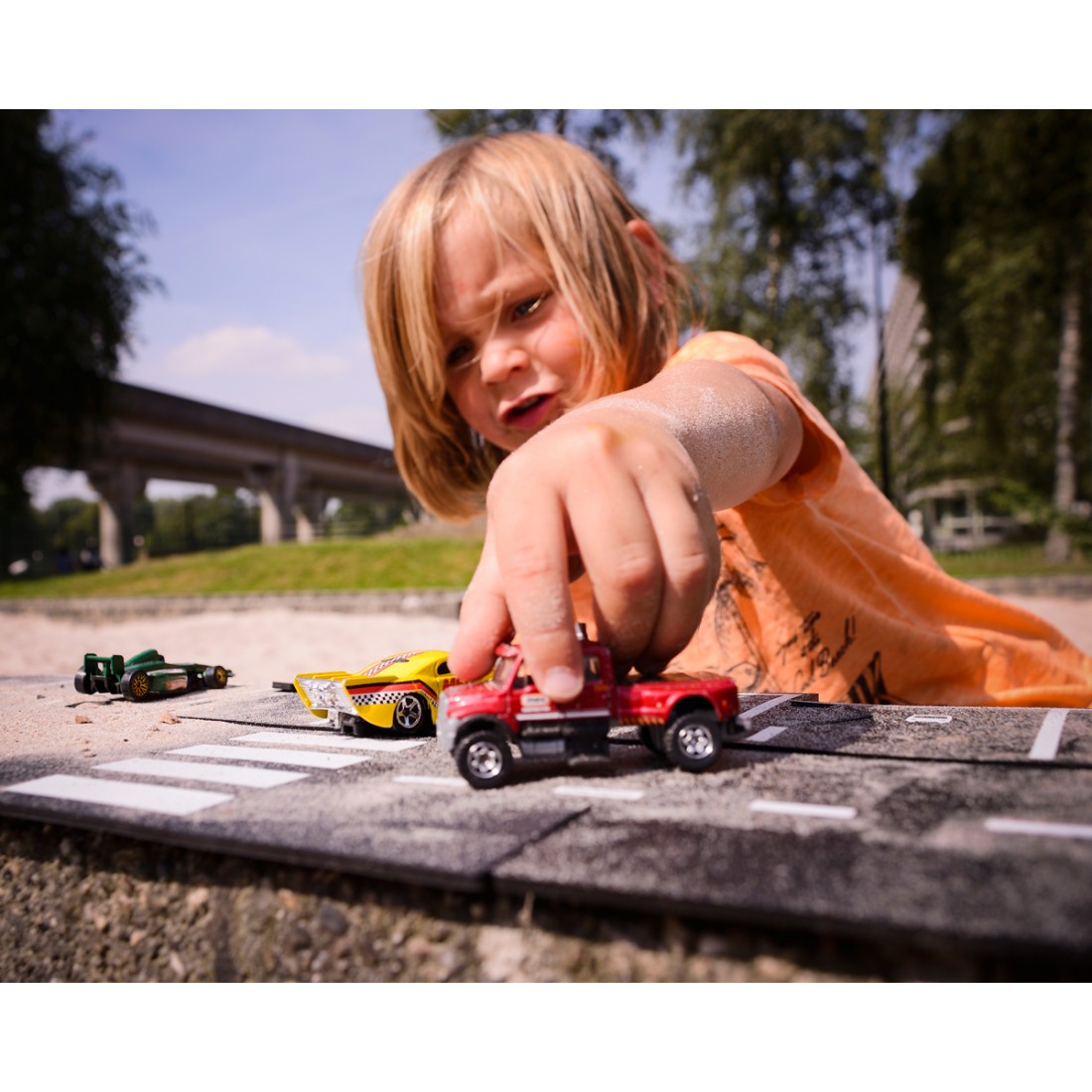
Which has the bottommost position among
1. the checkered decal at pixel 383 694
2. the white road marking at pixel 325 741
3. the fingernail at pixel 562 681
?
the white road marking at pixel 325 741

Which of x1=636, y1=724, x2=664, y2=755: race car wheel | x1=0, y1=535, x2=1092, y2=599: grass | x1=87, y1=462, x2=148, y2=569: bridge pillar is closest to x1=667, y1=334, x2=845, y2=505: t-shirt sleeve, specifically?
x1=636, y1=724, x2=664, y2=755: race car wheel

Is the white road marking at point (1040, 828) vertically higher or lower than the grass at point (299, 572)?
lower

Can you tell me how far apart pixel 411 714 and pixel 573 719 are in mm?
337

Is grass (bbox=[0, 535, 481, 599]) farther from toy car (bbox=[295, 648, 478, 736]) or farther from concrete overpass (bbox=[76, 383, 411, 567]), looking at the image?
toy car (bbox=[295, 648, 478, 736])

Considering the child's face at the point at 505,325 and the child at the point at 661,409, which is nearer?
the child at the point at 661,409

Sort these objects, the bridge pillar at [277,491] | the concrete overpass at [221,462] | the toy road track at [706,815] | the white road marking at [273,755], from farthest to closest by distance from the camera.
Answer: the bridge pillar at [277,491], the concrete overpass at [221,462], the white road marking at [273,755], the toy road track at [706,815]

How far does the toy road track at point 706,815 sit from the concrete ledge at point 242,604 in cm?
499

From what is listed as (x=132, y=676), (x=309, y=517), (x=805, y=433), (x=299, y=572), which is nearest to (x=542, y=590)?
(x=805, y=433)

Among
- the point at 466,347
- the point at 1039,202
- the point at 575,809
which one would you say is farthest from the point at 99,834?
the point at 1039,202

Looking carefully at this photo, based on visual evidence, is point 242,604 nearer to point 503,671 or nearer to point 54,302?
point 54,302

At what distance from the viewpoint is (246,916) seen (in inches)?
25.7

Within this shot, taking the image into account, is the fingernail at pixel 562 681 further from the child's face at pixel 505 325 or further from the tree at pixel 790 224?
the tree at pixel 790 224

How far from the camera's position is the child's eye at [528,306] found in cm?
137

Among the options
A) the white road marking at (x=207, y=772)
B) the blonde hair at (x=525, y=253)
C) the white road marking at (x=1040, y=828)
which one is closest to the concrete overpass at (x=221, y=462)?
the blonde hair at (x=525, y=253)
